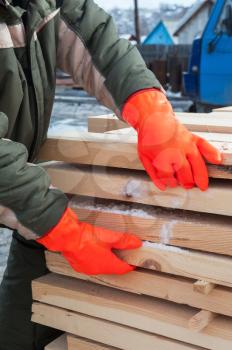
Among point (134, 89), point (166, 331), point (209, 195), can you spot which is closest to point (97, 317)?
point (166, 331)

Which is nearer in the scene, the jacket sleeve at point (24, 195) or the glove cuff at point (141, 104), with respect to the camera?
the jacket sleeve at point (24, 195)

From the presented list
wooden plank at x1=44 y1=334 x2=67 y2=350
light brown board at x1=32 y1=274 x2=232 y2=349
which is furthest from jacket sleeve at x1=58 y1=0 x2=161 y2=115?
wooden plank at x1=44 y1=334 x2=67 y2=350

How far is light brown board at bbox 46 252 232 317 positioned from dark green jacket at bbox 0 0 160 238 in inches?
13.6

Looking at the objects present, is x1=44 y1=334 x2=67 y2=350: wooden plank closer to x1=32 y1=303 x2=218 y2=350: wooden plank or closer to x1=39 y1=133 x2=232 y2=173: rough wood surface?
x1=32 y1=303 x2=218 y2=350: wooden plank

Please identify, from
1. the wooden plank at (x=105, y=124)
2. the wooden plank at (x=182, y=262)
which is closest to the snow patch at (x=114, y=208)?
the wooden plank at (x=182, y=262)

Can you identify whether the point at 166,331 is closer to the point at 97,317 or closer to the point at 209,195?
the point at 97,317

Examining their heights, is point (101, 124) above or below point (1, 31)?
below

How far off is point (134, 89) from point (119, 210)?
42 centimetres

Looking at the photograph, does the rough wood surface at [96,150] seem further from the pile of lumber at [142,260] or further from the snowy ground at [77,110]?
the snowy ground at [77,110]

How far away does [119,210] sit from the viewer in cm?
193

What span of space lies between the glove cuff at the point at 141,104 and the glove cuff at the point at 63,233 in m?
0.38

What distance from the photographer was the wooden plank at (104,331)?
1.90 m

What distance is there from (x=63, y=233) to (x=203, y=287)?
1.52ft

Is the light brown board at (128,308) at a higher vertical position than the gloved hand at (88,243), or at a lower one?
lower
